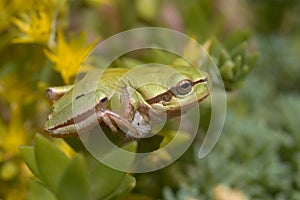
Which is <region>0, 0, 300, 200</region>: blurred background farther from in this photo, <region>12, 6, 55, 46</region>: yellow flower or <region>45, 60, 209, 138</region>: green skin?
<region>45, 60, 209, 138</region>: green skin

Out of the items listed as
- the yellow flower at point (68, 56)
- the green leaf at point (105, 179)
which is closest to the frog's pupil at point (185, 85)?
the green leaf at point (105, 179)

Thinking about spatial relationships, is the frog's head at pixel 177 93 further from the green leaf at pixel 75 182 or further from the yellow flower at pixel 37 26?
the yellow flower at pixel 37 26

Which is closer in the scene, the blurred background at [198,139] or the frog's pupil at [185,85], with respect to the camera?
the frog's pupil at [185,85]

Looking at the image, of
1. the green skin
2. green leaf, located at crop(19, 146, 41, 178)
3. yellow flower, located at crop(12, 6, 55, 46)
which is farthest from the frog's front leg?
yellow flower, located at crop(12, 6, 55, 46)

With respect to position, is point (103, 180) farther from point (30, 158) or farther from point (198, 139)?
point (198, 139)

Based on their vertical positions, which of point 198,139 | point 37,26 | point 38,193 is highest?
point 37,26

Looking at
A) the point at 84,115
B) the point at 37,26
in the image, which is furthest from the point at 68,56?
the point at 84,115
